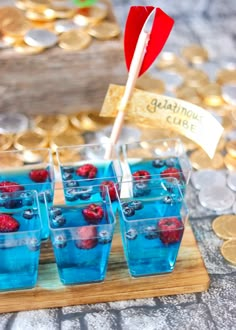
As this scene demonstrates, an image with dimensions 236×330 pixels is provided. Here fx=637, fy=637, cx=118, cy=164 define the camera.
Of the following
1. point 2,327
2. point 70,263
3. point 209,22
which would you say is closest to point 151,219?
point 70,263

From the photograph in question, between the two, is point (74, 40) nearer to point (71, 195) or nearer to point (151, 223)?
point (71, 195)

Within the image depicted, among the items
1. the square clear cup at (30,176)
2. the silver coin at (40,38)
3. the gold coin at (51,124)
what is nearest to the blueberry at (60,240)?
the square clear cup at (30,176)

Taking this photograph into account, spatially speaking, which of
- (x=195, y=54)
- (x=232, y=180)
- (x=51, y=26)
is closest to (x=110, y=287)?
(x=232, y=180)

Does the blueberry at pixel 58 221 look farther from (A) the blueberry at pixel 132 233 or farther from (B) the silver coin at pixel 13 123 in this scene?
(B) the silver coin at pixel 13 123

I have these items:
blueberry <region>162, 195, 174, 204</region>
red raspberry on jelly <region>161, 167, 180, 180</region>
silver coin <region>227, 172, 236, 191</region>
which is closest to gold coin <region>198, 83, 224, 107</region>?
silver coin <region>227, 172, 236, 191</region>

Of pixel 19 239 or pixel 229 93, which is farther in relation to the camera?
pixel 229 93

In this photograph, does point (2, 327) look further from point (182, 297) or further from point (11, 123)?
point (11, 123)

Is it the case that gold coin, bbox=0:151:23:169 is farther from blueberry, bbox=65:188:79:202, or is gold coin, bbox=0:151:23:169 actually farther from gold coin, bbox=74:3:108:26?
gold coin, bbox=74:3:108:26
